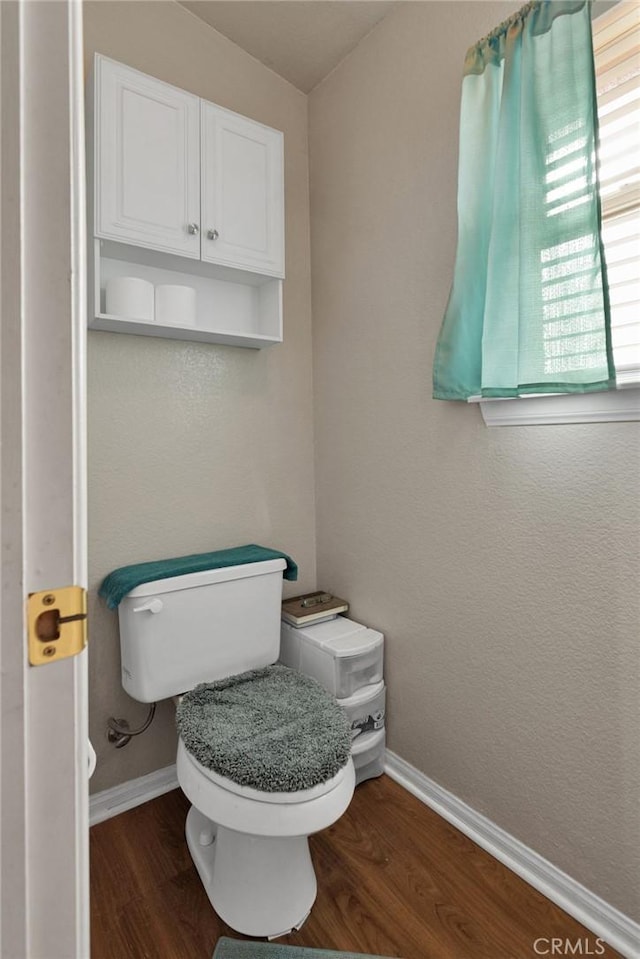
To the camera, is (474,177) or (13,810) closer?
(13,810)

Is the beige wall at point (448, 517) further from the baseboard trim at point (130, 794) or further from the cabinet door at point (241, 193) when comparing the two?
the baseboard trim at point (130, 794)

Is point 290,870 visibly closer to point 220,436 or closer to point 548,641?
point 548,641

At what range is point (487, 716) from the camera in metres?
1.46

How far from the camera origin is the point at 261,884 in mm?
1237

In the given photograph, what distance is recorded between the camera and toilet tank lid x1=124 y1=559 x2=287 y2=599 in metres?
1.48

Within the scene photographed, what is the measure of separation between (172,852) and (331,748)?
66 centimetres

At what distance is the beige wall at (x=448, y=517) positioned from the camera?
120 centimetres

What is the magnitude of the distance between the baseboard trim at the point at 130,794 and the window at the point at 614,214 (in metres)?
1.68

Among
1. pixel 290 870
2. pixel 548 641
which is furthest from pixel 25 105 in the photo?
pixel 290 870

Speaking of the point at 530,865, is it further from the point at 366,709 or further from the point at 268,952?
the point at 268,952

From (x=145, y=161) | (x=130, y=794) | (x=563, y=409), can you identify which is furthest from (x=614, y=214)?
(x=130, y=794)

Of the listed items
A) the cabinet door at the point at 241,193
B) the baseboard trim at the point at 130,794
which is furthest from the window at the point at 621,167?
the baseboard trim at the point at 130,794

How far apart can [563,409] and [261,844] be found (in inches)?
50.0

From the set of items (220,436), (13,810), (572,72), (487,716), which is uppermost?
(572,72)
